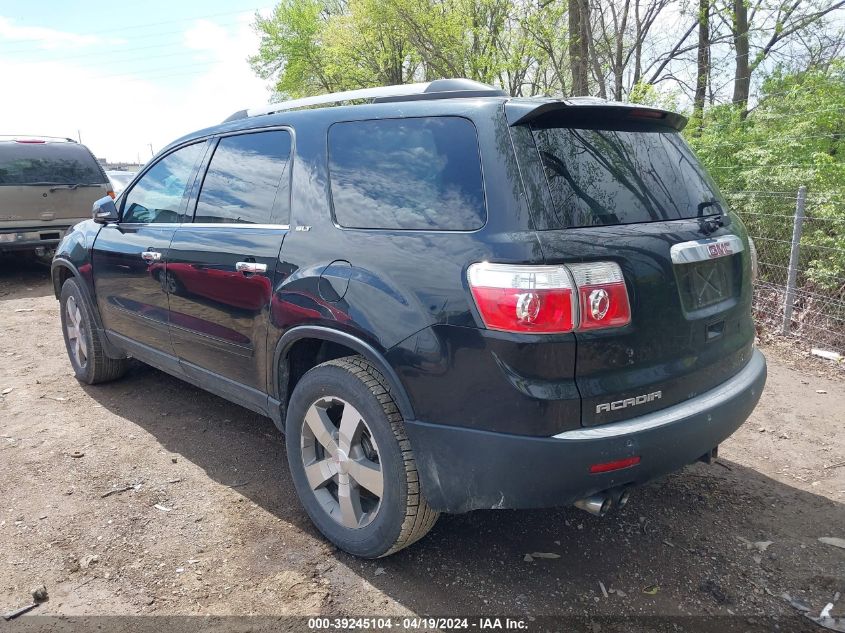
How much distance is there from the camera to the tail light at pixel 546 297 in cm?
209

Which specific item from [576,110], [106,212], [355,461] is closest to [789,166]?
[576,110]

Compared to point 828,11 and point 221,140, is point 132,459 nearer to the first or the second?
point 221,140

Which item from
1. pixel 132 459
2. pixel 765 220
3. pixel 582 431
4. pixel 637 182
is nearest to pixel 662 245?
pixel 637 182

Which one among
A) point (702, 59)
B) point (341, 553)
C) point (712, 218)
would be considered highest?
point (702, 59)

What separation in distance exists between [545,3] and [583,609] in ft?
46.0

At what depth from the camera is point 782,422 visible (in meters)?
4.27

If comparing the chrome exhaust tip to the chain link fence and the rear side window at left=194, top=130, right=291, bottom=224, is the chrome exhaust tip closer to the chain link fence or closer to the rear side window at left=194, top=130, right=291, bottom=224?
the rear side window at left=194, top=130, right=291, bottom=224

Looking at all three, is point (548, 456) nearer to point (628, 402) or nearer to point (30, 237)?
point (628, 402)

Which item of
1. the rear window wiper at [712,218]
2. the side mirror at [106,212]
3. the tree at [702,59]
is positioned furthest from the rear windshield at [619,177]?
the tree at [702,59]

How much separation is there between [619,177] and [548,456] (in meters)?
1.12

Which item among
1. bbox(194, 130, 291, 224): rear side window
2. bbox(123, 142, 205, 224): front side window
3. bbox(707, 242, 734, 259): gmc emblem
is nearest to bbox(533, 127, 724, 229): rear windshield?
bbox(707, 242, 734, 259): gmc emblem

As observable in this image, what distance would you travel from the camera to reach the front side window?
3748 mm

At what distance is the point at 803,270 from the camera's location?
246 inches

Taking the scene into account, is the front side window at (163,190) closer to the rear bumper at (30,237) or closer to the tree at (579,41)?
the rear bumper at (30,237)
